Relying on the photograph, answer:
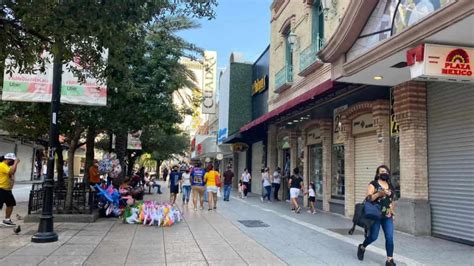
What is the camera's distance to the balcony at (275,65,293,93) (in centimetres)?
1961

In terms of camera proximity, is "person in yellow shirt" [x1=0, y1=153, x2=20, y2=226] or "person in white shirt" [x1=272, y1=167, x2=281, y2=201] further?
"person in white shirt" [x1=272, y1=167, x2=281, y2=201]

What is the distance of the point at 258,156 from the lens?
26781 millimetres

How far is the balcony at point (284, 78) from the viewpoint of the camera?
64.3 feet

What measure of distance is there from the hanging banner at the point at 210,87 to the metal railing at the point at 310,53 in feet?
64.9

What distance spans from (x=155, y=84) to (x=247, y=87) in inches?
590

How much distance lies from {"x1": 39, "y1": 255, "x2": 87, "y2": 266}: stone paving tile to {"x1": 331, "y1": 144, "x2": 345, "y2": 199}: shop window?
9963mm

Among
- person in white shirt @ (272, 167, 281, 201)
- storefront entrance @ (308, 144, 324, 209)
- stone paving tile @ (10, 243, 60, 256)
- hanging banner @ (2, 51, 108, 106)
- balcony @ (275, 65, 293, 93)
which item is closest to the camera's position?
stone paving tile @ (10, 243, 60, 256)

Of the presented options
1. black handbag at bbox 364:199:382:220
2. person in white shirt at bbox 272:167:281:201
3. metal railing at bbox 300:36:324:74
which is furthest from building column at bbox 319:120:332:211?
black handbag at bbox 364:199:382:220

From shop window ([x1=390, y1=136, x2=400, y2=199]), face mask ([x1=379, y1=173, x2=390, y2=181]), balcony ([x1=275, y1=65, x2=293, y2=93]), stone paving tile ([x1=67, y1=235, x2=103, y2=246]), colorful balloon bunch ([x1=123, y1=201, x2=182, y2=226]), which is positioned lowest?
stone paving tile ([x1=67, y1=235, x2=103, y2=246])

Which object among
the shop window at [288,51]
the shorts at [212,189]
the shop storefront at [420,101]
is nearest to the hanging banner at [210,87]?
the shop window at [288,51]

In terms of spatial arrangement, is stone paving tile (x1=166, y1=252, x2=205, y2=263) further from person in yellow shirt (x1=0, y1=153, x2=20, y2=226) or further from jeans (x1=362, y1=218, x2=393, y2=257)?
person in yellow shirt (x1=0, y1=153, x2=20, y2=226)

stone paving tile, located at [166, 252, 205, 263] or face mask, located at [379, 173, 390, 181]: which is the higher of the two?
face mask, located at [379, 173, 390, 181]

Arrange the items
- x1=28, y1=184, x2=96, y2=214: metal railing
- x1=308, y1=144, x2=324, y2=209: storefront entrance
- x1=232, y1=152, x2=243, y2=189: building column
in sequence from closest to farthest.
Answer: x1=28, y1=184, x2=96, y2=214: metal railing < x1=308, y1=144, x2=324, y2=209: storefront entrance < x1=232, y1=152, x2=243, y2=189: building column

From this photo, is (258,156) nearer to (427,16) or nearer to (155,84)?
(155,84)
